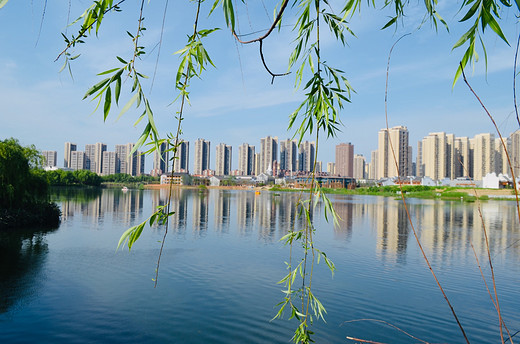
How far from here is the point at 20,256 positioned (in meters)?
13.8

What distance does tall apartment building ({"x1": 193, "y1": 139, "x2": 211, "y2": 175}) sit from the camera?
600 feet

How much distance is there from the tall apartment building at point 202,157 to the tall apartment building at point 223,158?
792 centimetres

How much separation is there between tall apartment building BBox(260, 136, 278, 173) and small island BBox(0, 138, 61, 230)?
16479cm

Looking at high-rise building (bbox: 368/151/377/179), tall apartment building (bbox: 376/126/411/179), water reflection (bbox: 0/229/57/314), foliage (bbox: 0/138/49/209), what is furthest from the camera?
high-rise building (bbox: 368/151/377/179)

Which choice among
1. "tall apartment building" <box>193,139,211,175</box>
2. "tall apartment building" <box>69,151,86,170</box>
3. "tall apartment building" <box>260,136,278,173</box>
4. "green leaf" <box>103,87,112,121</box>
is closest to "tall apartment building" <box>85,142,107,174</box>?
"tall apartment building" <box>69,151,86,170</box>

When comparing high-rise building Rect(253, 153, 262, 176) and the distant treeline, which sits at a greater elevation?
high-rise building Rect(253, 153, 262, 176)

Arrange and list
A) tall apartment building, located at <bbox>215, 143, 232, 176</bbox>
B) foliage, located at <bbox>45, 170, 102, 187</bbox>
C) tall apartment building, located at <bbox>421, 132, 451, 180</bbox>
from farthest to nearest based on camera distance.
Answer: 1. tall apartment building, located at <bbox>215, 143, 232, 176</bbox>
2. tall apartment building, located at <bbox>421, 132, 451, 180</bbox>
3. foliage, located at <bbox>45, 170, 102, 187</bbox>

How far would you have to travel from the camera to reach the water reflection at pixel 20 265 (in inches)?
383

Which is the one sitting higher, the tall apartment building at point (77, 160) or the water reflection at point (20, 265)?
the tall apartment building at point (77, 160)

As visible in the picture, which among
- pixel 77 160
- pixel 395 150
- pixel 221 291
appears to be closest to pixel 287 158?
pixel 395 150

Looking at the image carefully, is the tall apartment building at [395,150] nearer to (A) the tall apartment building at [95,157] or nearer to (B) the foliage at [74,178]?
(B) the foliage at [74,178]

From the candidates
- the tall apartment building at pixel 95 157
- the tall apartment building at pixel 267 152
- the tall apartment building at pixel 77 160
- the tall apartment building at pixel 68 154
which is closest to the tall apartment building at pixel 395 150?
the tall apartment building at pixel 267 152

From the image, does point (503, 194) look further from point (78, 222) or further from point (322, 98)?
point (322, 98)

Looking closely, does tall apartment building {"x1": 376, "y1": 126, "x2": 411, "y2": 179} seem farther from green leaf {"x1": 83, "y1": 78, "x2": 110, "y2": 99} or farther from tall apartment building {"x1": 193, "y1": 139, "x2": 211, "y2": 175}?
Result: tall apartment building {"x1": 193, "y1": 139, "x2": 211, "y2": 175}
